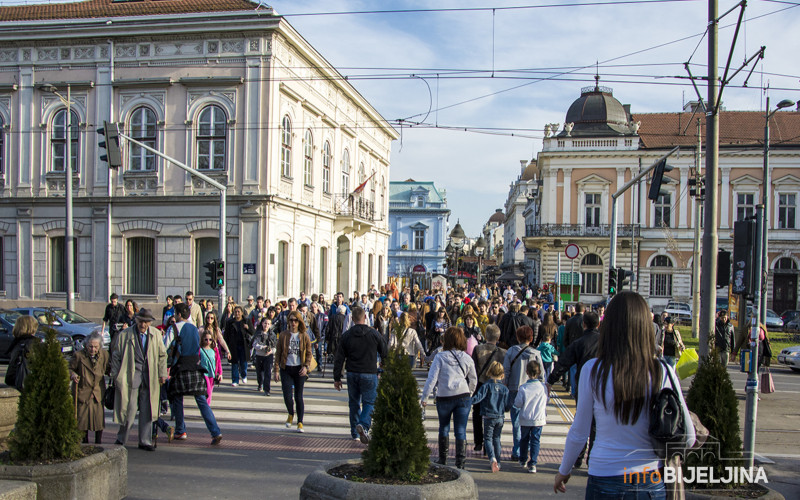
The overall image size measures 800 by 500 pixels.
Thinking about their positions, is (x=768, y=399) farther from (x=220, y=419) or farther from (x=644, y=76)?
(x=220, y=419)

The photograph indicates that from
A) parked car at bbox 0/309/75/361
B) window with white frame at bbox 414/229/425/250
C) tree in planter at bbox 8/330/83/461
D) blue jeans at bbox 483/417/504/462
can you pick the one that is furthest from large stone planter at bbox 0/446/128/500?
window with white frame at bbox 414/229/425/250

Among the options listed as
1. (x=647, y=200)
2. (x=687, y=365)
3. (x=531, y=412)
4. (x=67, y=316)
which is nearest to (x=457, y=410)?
(x=531, y=412)

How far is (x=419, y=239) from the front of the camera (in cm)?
7494

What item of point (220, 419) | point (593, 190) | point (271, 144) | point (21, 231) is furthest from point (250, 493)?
point (593, 190)

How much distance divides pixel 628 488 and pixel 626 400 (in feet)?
1.49

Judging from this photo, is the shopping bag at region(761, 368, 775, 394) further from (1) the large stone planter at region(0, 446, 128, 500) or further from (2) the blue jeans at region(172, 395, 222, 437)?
(1) the large stone planter at region(0, 446, 128, 500)

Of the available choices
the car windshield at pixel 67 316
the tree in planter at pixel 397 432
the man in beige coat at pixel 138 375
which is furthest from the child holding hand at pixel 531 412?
the car windshield at pixel 67 316

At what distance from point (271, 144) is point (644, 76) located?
14475 mm

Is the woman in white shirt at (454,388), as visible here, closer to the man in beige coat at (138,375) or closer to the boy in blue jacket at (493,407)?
the boy in blue jacket at (493,407)

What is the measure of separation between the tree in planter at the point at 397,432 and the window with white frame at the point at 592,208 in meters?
47.4

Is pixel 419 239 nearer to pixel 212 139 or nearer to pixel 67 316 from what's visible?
pixel 212 139

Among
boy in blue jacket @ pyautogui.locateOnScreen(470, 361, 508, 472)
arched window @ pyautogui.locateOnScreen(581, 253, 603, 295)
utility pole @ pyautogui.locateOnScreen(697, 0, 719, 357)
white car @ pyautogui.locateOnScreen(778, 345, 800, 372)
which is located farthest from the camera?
arched window @ pyautogui.locateOnScreen(581, 253, 603, 295)

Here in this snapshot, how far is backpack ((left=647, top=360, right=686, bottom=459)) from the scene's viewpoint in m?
3.20

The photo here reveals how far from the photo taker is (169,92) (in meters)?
25.7
